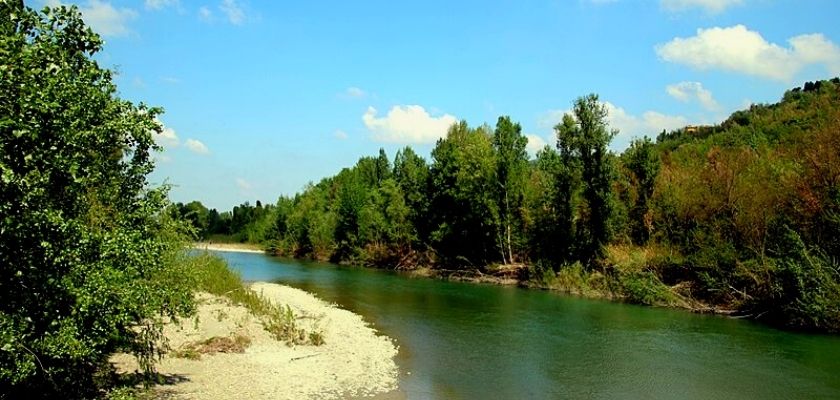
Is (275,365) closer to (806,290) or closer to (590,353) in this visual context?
(590,353)

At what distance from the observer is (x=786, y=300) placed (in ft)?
106

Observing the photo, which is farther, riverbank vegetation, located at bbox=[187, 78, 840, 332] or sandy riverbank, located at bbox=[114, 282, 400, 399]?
riverbank vegetation, located at bbox=[187, 78, 840, 332]

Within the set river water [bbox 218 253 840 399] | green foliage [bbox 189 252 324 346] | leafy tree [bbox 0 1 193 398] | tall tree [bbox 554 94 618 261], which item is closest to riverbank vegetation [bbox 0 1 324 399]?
leafy tree [bbox 0 1 193 398]

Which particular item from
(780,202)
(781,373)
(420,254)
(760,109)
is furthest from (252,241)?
(781,373)

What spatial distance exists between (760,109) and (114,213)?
91.4m

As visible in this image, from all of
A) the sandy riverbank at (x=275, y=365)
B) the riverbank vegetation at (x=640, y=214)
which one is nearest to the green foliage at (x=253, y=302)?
the sandy riverbank at (x=275, y=365)

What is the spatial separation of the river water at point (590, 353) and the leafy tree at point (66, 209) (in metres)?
9.11

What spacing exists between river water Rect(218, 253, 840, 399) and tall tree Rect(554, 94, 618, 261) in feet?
35.4

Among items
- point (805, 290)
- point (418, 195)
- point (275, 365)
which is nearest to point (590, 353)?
point (275, 365)

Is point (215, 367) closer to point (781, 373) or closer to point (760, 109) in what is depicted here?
point (781, 373)

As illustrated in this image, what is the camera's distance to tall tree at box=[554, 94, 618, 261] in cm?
5016

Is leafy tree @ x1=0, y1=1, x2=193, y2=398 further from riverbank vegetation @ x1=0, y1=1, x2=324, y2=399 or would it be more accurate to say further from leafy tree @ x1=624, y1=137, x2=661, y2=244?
leafy tree @ x1=624, y1=137, x2=661, y2=244

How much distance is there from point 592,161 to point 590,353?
3080 cm

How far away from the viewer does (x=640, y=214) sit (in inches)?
1927
